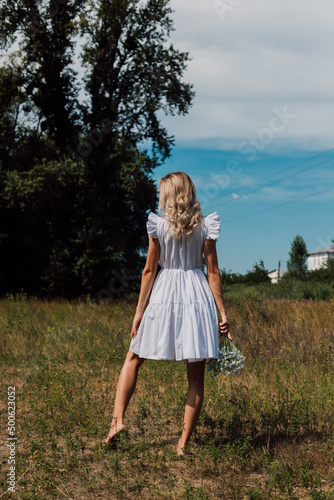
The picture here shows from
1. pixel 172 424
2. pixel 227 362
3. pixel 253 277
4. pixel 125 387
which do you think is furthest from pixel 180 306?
pixel 253 277

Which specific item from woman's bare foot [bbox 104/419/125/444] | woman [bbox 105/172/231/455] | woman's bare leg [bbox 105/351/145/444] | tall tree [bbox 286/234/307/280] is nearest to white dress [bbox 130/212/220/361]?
woman [bbox 105/172/231/455]

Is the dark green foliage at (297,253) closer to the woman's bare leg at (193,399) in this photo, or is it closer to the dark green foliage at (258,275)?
the dark green foliage at (258,275)

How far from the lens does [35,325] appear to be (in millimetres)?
10430

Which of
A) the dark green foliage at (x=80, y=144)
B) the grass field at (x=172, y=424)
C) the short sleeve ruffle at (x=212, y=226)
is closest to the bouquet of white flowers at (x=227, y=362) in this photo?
the grass field at (x=172, y=424)

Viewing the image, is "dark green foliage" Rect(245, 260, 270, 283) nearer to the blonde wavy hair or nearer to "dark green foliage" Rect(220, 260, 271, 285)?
"dark green foliage" Rect(220, 260, 271, 285)

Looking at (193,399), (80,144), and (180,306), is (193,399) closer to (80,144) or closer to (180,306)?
(180,306)

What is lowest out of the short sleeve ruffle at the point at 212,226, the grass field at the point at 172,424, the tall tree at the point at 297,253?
the grass field at the point at 172,424

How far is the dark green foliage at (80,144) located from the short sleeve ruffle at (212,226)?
49.4 ft

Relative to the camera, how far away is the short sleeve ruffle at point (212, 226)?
403 cm

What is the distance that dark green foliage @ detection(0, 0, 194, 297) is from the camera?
770 inches

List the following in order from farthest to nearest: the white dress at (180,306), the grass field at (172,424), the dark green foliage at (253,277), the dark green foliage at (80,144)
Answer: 1. the dark green foliage at (253,277)
2. the dark green foliage at (80,144)
3. the white dress at (180,306)
4. the grass field at (172,424)

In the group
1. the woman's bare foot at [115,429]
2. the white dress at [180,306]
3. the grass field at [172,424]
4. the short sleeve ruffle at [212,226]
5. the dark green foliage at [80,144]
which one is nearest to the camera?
the grass field at [172,424]

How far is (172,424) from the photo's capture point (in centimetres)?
507

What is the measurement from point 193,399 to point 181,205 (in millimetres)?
1551
